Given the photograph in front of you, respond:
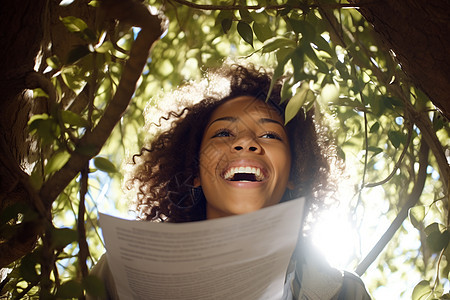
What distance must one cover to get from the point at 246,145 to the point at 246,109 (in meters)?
0.11

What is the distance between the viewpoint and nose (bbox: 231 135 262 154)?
3.38 ft

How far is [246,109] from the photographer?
3.65 ft

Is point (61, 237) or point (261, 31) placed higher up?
point (261, 31)

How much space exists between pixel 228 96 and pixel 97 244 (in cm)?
76

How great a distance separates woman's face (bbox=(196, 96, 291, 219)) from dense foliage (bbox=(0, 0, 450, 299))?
0.09 metres

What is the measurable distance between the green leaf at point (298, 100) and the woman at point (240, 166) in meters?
0.31

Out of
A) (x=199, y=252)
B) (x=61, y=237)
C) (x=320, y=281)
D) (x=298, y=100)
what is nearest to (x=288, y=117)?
(x=298, y=100)

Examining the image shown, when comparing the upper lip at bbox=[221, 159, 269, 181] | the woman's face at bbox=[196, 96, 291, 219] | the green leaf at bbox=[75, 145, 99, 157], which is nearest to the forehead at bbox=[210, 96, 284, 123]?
the woman's face at bbox=[196, 96, 291, 219]

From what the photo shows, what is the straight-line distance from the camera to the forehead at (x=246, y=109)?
43.3 inches

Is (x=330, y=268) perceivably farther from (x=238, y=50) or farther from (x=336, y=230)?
(x=238, y=50)

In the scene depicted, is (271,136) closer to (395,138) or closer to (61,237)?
(395,138)

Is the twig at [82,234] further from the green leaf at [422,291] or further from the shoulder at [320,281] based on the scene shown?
the green leaf at [422,291]

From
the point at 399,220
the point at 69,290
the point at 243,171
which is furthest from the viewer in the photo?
the point at 399,220

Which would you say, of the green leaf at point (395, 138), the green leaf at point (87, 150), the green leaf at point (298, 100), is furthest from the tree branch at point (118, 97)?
the green leaf at point (395, 138)
